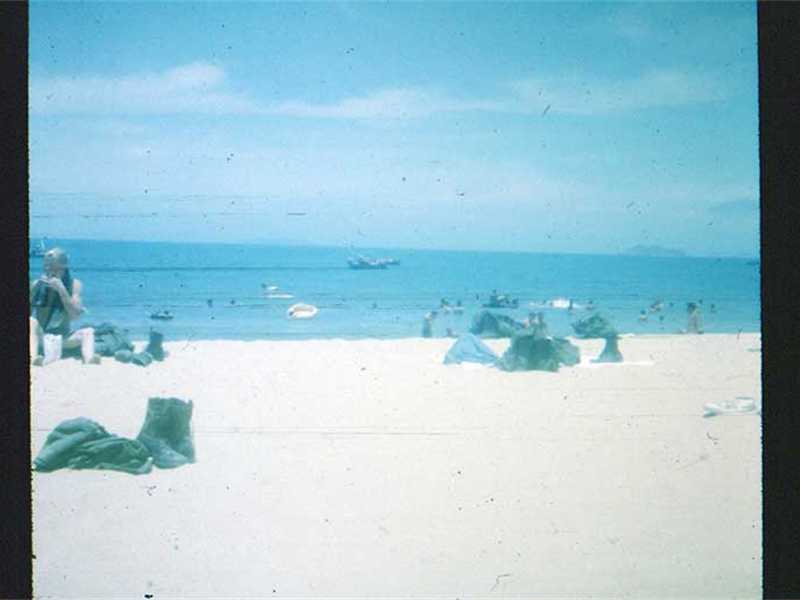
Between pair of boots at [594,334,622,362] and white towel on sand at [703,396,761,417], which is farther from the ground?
pair of boots at [594,334,622,362]

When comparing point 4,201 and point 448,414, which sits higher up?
point 4,201

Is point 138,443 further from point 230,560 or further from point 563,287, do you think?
point 563,287

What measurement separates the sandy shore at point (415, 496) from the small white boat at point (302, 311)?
4655mm

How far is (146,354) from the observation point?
465 centimetres

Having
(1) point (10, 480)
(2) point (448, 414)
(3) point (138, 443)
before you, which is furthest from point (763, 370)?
(2) point (448, 414)

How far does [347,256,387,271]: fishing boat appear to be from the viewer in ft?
43.1

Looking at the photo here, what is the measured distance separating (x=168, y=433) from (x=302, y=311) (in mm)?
6242

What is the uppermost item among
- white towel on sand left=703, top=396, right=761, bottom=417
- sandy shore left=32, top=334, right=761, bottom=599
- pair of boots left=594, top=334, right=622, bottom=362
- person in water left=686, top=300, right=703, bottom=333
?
person in water left=686, top=300, right=703, bottom=333

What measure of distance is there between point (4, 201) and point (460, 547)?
163 cm

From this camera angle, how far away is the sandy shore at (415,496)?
6.27 feet

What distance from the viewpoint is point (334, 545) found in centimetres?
209

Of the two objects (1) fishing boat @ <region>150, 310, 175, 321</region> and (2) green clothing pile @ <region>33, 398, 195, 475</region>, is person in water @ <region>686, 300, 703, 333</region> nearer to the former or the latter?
(1) fishing boat @ <region>150, 310, 175, 321</region>

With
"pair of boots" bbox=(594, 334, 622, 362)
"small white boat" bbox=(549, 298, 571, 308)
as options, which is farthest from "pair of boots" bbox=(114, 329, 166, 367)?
"small white boat" bbox=(549, 298, 571, 308)

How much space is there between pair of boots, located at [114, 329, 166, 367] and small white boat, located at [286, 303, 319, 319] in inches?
148
